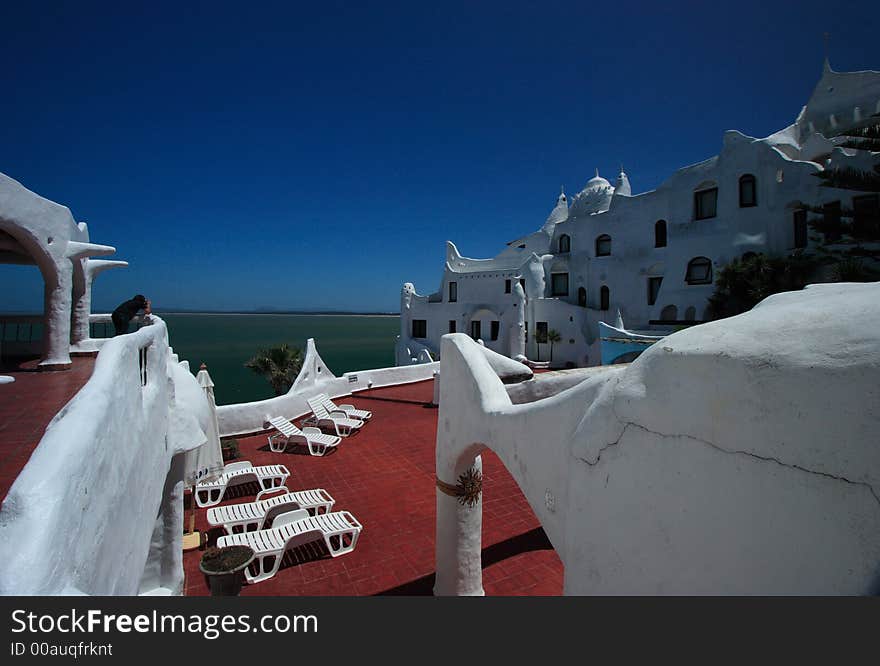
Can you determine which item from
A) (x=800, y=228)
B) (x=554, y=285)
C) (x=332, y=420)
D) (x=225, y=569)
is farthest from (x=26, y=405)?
(x=554, y=285)

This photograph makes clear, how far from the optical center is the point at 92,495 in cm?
210

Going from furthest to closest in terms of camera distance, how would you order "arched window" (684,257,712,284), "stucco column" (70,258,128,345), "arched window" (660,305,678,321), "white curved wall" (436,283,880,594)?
"arched window" (660,305,678,321) → "arched window" (684,257,712,284) → "stucco column" (70,258,128,345) → "white curved wall" (436,283,880,594)

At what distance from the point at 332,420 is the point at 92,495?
1070 centimetres

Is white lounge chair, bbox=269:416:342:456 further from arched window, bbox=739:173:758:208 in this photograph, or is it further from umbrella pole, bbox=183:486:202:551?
arched window, bbox=739:173:758:208

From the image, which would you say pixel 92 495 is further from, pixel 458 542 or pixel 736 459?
pixel 458 542

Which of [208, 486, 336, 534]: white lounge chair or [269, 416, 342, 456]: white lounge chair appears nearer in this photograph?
[208, 486, 336, 534]: white lounge chair

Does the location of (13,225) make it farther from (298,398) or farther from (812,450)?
(812,450)

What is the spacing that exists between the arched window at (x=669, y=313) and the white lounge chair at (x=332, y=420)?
19.3 meters

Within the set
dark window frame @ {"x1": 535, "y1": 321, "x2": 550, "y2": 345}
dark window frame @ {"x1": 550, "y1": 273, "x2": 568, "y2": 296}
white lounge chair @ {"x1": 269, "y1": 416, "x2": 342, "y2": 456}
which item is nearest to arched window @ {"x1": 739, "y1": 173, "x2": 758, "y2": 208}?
dark window frame @ {"x1": 550, "y1": 273, "x2": 568, "y2": 296}

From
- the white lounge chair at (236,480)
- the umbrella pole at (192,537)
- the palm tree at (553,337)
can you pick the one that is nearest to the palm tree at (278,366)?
the white lounge chair at (236,480)

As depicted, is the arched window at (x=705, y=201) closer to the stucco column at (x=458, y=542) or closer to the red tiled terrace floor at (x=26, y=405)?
the stucco column at (x=458, y=542)

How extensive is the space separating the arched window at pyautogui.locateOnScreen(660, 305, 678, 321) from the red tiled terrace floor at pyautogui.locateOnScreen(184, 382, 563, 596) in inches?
712

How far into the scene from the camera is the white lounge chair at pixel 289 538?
6.37m

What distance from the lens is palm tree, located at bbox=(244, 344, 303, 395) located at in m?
20.1
